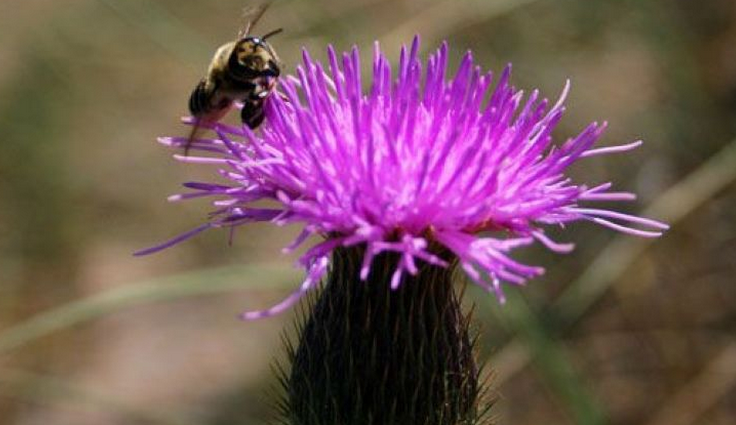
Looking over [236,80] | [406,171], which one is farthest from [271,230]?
[406,171]

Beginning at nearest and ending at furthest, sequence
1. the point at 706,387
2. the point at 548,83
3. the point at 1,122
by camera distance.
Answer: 1. the point at 706,387
2. the point at 548,83
3. the point at 1,122

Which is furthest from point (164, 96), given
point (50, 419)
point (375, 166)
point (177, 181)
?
point (375, 166)

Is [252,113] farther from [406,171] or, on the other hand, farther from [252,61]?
[406,171]

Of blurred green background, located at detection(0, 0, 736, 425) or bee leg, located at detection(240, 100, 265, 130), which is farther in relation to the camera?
blurred green background, located at detection(0, 0, 736, 425)

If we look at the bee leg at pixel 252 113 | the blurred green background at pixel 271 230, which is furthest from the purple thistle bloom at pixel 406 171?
the blurred green background at pixel 271 230

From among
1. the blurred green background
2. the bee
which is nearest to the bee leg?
the bee

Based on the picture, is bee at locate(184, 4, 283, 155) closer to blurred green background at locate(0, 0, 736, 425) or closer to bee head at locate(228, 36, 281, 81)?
bee head at locate(228, 36, 281, 81)

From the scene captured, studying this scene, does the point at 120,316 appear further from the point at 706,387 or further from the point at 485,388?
the point at 485,388
